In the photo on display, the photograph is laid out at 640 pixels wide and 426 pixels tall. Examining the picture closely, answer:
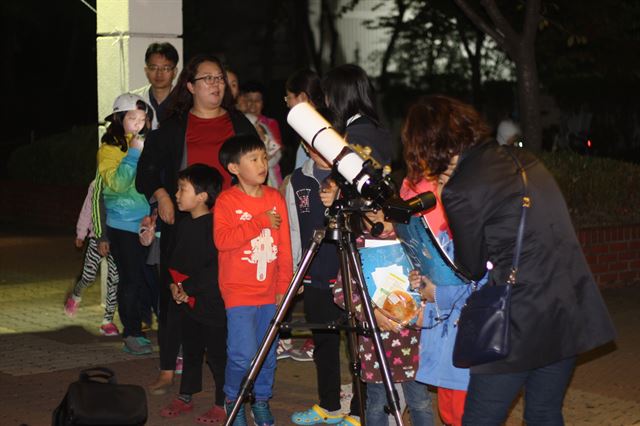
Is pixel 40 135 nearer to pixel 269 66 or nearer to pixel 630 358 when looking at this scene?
pixel 269 66

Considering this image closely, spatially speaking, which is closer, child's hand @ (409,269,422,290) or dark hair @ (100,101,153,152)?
child's hand @ (409,269,422,290)

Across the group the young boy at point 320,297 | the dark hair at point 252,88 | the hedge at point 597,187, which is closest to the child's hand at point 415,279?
the young boy at point 320,297

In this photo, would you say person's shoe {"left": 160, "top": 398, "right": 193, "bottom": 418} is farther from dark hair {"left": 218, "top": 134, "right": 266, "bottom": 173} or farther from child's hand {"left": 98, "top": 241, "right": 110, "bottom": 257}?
child's hand {"left": 98, "top": 241, "right": 110, "bottom": 257}

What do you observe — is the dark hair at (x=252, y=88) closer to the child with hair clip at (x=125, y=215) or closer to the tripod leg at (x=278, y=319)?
the child with hair clip at (x=125, y=215)

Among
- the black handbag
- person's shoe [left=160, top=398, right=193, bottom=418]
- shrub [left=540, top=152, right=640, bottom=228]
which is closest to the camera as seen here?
the black handbag

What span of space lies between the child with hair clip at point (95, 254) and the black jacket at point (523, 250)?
4871mm

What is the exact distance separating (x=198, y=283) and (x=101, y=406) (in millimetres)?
1692

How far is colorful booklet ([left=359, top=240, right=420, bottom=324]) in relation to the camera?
5223 mm

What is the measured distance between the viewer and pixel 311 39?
27859 millimetres

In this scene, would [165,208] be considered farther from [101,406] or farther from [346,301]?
[101,406]

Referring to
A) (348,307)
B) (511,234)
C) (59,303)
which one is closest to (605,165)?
(59,303)

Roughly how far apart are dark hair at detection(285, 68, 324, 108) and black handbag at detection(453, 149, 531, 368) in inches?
123

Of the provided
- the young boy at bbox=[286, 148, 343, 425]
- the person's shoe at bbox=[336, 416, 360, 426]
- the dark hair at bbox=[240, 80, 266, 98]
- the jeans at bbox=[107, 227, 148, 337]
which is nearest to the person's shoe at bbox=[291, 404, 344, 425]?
the young boy at bbox=[286, 148, 343, 425]

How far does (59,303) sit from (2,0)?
16552 millimetres
